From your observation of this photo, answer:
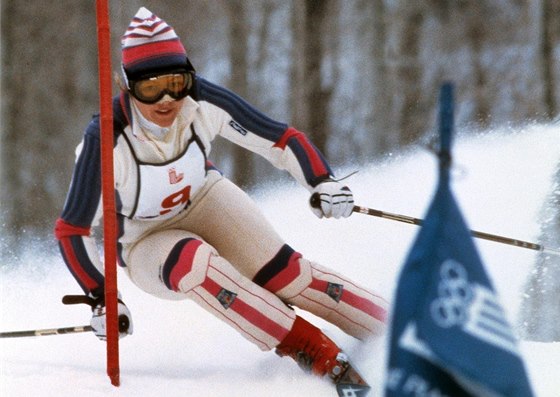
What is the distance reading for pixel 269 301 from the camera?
4.25 feet

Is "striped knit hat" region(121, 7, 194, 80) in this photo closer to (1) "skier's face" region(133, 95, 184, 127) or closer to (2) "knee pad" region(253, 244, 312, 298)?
(1) "skier's face" region(133, 95, 184, 127)

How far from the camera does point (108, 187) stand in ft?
3.96

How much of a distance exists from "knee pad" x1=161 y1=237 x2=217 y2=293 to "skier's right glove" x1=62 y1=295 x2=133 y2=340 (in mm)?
85

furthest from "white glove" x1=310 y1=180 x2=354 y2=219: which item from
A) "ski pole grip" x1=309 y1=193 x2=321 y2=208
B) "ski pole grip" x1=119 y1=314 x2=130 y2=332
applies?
"ski pole grip" x1=119 y1=314 x2=130 y2=332

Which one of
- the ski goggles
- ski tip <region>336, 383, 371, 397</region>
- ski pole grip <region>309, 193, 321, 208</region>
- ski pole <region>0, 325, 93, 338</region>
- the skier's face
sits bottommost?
ski tip <region>336, 383, 371, 397</region>

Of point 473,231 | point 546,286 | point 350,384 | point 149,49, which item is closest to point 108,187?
point 149,49

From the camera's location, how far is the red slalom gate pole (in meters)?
1.18

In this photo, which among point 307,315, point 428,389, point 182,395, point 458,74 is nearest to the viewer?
point 428,389

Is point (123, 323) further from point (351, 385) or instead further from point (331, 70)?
point (331, 70)

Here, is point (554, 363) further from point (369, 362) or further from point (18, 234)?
point (18, 234)

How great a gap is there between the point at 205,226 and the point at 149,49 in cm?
31

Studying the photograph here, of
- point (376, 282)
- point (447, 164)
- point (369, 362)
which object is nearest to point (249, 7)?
point (376, 282)

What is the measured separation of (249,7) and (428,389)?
1045 mm

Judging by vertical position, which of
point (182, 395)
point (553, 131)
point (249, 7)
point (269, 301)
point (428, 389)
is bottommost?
point (182, 395)
